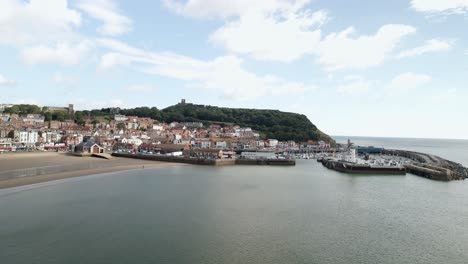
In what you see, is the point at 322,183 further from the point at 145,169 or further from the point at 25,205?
the point at 25,205

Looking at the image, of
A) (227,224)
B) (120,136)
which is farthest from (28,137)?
(227,224)

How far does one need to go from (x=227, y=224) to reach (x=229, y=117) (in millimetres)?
91070

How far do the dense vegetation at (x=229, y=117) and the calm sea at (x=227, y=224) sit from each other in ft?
201

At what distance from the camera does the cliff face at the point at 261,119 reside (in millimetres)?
86188

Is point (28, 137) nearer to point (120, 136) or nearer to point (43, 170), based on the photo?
point (120, 136)

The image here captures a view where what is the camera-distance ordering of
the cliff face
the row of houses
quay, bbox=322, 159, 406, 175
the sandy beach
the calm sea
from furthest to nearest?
the cliff face < the row of houses < quay, bbox=322, 159, 406, 175 < the sandy beach < the calm sea

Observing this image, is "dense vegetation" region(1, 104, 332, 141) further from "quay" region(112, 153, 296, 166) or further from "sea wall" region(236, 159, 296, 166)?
"quay" region(112, 153, 296, 166)

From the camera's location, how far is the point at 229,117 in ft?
349

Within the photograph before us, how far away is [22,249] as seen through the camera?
12195 mm

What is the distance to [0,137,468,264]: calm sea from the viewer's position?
1234cm

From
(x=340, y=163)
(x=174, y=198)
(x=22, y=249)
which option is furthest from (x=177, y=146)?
(x=22, y=249)

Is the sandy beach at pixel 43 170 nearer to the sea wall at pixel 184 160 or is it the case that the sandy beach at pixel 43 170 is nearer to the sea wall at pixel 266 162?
the sea wall at pixel 184 160

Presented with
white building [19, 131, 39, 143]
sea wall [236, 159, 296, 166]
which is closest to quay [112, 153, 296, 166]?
sea wall [236, 159, 296, 166]

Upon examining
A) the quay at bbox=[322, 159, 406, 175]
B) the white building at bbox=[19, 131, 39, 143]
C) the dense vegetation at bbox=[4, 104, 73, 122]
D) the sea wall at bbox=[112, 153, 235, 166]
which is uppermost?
the dense vegetation at bbox=[4, 104, 73, 122]
